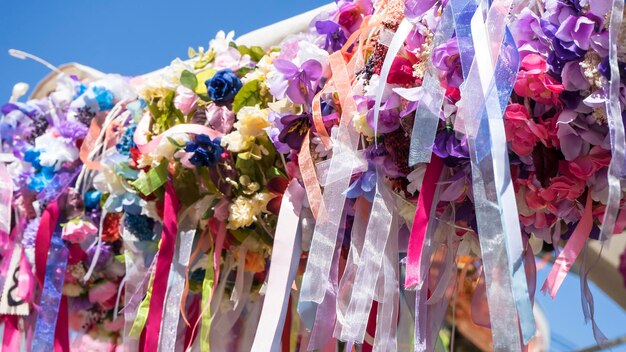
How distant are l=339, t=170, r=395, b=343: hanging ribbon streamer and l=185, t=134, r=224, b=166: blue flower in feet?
1.17

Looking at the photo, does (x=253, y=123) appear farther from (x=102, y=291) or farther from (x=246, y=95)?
(x=102, y=291)

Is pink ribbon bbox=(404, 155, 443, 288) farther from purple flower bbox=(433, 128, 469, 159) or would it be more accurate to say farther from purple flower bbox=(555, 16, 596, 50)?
purple flower bbox=(555, 16, 596, 50)

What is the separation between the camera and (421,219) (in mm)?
1116

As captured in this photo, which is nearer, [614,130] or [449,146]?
[614,130]

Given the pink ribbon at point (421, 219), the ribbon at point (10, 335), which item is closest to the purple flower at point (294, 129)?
the pink ribbon at point (421, 219)

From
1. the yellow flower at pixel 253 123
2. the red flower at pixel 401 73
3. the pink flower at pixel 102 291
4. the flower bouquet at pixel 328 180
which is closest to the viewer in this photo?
the flower bouquet at pixel 328 180

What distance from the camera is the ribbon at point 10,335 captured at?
5.83 feet

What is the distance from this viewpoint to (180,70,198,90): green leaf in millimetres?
1510

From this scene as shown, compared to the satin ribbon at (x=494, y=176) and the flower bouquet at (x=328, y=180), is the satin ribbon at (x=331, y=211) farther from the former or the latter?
the satin ribbon at (x=494, y=176)

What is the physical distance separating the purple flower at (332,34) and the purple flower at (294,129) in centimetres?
13

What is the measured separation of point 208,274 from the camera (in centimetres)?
152

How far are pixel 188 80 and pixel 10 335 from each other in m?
0.76

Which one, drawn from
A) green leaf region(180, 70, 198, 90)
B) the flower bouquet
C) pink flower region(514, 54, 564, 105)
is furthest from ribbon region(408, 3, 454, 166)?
green leaf region(180, 70, 198, 90)

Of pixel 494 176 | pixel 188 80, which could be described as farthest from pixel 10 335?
pixel 494 176
